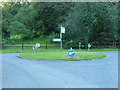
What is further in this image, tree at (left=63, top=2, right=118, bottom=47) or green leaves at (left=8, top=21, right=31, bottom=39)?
green leaves at (left=8, top=21, right=31, bottom=39)

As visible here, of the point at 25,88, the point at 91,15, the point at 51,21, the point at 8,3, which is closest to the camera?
the point at 25,88

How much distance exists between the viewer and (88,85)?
431cm

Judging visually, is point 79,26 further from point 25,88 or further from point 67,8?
point 25,88

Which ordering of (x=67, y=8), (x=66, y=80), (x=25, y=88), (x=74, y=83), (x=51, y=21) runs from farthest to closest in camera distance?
1. (x=51, y=21)
2. (x=67, y=8)
3. (x=66, y=80)
4. (x=74, y=83)
5. (x=25, y=88)

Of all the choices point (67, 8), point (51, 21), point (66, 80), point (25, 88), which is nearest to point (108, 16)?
point (67, 8)

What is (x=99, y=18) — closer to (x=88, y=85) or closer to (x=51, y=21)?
(x=51, y=21)

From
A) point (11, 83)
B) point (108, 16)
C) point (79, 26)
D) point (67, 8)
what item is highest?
point (67, 8)

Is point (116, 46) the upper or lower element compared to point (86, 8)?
lower

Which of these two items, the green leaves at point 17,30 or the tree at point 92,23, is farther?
the green leaves at point 17,30

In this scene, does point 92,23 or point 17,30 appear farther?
point 17,30

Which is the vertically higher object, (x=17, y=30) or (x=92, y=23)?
(x=92, y=23)

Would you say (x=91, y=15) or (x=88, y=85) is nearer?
(x=88, y=85)

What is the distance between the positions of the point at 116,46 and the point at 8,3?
942 inches

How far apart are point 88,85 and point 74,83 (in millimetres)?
436
